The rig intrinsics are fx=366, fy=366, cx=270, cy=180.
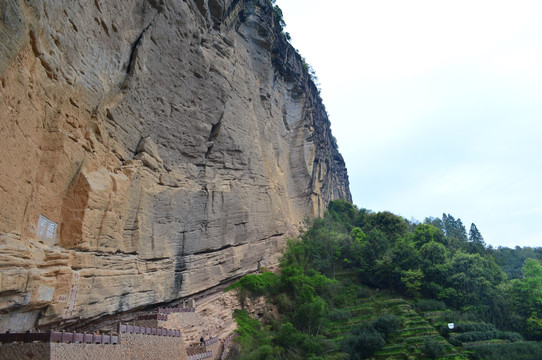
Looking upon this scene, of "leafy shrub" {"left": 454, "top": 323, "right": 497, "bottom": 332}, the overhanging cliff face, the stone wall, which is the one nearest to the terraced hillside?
"leafy shrub" {"left": 454, "top": 323, "right": 497, "bottom": 332}

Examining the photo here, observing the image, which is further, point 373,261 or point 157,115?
point 373,261

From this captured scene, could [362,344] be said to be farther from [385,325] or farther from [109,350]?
[109,350]

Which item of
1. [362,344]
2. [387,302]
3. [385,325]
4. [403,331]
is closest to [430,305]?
[387,302]

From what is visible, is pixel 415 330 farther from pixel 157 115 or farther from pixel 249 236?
pixel 157 115

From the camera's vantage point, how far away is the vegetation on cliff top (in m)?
17.5

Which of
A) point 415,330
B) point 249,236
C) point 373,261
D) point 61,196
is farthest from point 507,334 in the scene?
point 61,196

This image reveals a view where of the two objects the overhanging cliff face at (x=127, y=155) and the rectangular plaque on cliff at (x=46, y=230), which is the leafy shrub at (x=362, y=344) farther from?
the rectangular plaque on cliff at (x=46, y=230)

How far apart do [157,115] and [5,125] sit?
610 centimetres

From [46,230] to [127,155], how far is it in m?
3.72

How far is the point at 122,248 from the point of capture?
11289 millimetres

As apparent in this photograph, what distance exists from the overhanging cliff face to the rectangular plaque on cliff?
5cm

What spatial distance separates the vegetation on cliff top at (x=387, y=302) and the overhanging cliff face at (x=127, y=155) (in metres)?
2.98

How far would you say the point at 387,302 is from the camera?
22.6 meters

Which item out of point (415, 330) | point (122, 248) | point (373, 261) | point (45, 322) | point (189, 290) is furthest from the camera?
point (373, 261)
